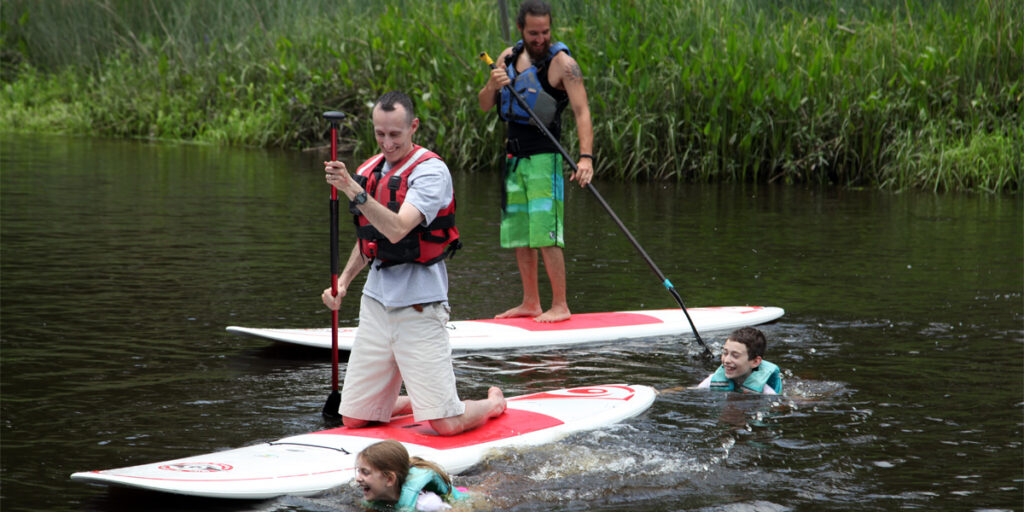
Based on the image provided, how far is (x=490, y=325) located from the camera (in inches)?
290

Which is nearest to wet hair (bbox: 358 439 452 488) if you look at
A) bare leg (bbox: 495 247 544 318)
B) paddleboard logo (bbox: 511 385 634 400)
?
paddleboard logo (bbox: 511 385 634 400)

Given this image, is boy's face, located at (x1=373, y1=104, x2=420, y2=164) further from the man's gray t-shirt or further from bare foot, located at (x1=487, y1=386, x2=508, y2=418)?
bare foot, located at (x1=487, y1=386, x2=508, y2=418)

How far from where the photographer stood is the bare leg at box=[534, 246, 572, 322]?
7.41 m

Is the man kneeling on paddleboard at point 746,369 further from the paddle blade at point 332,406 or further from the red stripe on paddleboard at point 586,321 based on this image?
the paddle blade at point 332,406

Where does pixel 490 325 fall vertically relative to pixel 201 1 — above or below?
below

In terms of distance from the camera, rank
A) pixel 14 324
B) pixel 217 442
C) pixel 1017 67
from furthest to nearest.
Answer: pixel 1017 67 → pixel 14 324 → pixel 217 442

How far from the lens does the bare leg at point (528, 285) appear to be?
7.52 m

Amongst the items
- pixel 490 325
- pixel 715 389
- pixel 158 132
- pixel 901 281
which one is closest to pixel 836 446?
pixel 715 389

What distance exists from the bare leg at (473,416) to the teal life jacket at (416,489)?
2.02 ft

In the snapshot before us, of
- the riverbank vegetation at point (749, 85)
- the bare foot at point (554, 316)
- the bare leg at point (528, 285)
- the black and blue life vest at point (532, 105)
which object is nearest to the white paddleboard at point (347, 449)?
the bare foot at point (554, 316)

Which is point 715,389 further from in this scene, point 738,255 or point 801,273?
point 738,255

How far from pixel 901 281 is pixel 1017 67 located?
6.39 m

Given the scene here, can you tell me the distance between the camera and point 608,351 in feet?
23.6

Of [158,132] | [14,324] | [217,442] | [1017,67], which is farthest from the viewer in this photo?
[158,132]
